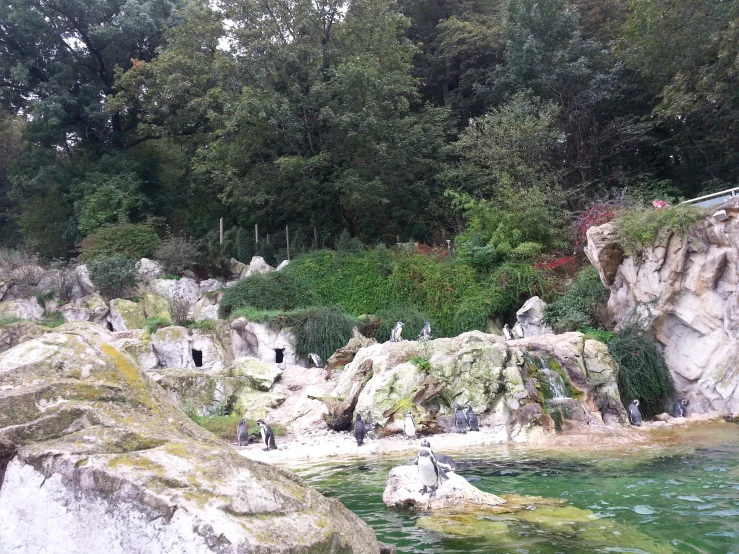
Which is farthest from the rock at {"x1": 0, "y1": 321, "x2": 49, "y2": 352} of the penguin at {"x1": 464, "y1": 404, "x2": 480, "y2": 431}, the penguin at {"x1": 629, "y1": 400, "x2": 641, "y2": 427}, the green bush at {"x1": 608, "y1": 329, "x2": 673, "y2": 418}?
the green bush at {"x1": 608, "y1": 329, "x2": 673, "y2": 418}

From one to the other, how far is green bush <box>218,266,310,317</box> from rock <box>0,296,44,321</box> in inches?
234

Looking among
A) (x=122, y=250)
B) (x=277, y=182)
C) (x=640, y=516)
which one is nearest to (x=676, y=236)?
(x=640, y=516)

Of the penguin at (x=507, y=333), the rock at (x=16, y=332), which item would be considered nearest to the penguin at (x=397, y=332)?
the penguin at (x=507, y=333)

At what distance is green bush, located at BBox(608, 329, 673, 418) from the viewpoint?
1442 cm

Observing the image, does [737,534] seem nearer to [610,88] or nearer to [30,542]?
[30,542]

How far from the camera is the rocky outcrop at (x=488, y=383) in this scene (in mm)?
11938

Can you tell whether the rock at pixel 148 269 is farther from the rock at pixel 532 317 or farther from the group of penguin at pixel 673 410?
the group of penguin at pixel 673 410

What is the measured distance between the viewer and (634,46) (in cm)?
2219

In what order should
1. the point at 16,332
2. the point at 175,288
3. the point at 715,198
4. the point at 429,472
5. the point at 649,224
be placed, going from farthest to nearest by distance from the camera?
1. the point at 175,288
2. the point at 649,224
3. the point at 715,198
4. the point at 16,332
5. the point at 429,472

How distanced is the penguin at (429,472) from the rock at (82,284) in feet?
57.7

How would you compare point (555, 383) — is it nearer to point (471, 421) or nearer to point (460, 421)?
point (471, 421)

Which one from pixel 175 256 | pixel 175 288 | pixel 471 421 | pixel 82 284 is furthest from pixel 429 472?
pixel 82 284

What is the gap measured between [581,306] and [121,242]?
53.7 feet

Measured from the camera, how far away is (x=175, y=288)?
2208 cm
